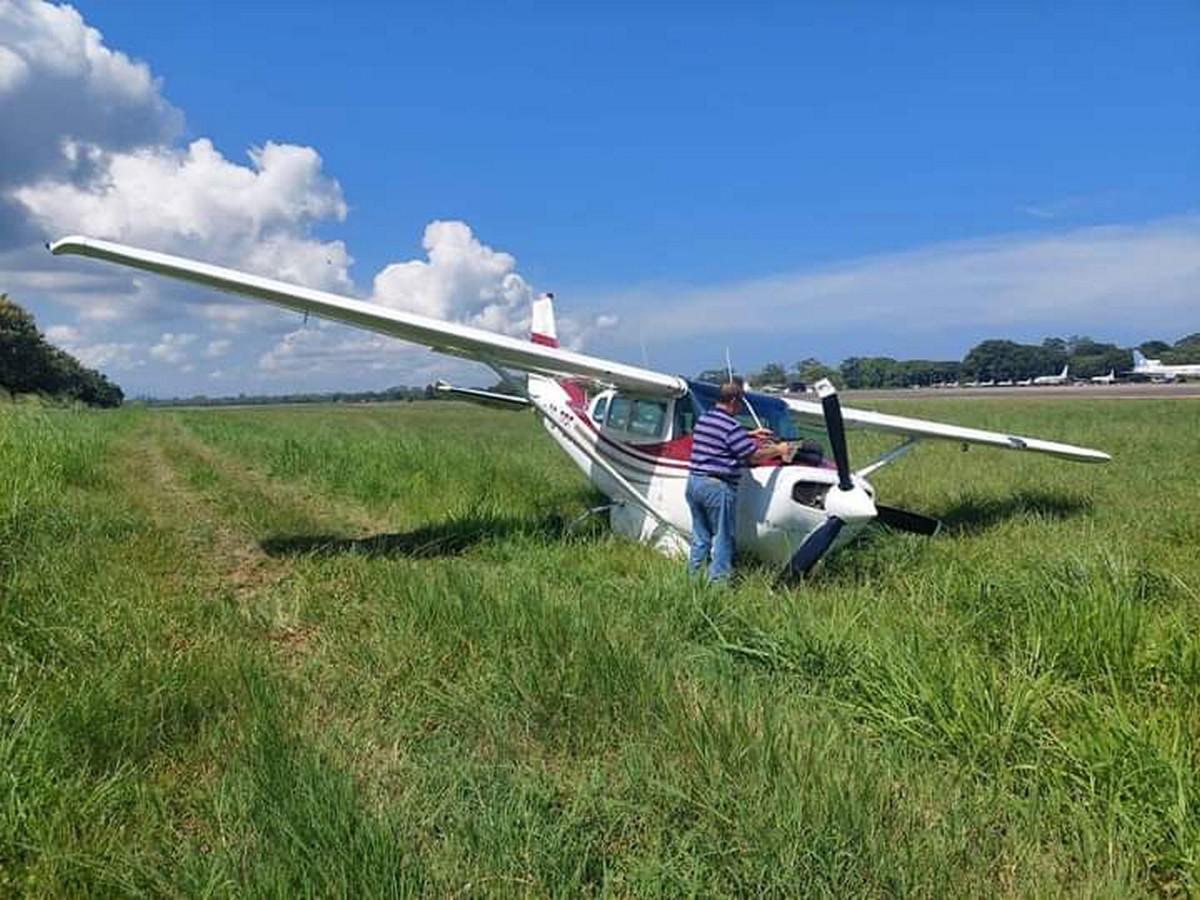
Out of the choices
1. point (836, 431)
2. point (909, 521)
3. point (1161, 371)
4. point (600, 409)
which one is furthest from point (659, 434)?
point (1161, 371)

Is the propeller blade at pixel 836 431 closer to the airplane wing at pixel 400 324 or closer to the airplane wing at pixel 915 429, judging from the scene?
the airplane wing at pixel 400 324

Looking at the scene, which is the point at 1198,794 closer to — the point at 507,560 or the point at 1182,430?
the point at 507,560

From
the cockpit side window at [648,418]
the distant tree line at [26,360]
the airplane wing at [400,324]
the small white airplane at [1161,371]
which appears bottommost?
the small white airplane at [1161,371]

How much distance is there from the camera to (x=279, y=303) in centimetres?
698

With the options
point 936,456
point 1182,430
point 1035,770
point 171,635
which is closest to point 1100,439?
point 1182,430

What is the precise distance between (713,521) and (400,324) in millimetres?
3515

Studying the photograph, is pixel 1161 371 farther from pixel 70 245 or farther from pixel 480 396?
pixel 70 245

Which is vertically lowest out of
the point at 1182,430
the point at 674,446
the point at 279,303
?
the point at 1182,430

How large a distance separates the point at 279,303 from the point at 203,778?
5036mm

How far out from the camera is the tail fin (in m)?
13.8

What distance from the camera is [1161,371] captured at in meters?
123

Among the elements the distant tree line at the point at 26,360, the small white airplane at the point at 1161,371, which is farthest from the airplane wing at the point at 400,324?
the small white airplane at the point at 1161,371

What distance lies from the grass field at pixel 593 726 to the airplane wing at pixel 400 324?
2.20m

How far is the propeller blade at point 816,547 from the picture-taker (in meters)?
6.00
